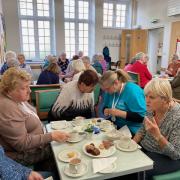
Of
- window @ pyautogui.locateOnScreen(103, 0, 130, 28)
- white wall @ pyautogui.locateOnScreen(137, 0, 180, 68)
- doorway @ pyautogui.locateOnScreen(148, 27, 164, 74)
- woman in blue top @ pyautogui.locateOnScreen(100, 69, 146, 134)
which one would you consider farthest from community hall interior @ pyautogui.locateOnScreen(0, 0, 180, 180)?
window @ pyautogui.locateOnScreen(103, 0, 130, 28)

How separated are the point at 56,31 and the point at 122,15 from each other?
2.99m

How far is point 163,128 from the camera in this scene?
4.94ft

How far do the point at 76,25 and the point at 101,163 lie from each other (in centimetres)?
738

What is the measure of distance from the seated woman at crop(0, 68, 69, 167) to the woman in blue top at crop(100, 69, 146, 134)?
2.23 ft

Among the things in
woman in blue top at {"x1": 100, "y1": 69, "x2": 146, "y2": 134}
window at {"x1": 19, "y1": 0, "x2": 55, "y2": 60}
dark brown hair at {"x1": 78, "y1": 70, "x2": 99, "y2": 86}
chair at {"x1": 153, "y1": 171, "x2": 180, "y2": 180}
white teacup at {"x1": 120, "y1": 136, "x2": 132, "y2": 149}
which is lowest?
chair at {"x1": 153, "y1": 171, "x2": 180, "y2": 180}

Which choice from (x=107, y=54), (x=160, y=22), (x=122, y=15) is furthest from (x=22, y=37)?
(x=160, y=22)

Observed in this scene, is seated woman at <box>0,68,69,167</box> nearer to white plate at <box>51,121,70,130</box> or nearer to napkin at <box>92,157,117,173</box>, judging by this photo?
white plate at <box>51,121,70,130</box>

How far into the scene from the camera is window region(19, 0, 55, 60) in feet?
24.0

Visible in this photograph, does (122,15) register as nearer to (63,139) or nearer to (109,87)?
(109,87)

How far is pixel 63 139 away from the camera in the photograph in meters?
1.52

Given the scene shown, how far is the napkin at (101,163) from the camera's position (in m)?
1.20

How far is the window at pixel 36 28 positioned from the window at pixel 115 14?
87.4 inches

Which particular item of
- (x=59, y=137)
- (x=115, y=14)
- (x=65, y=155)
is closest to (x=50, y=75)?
(x=59, y=137)

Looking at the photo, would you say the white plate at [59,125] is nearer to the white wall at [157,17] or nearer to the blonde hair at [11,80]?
the blonde hair at [11,80]
